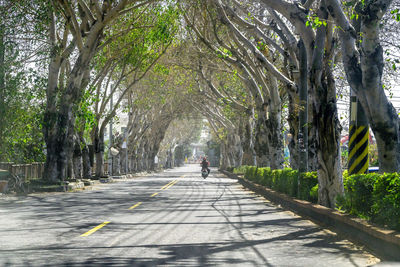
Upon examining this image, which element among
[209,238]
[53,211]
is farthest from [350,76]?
[53,211]

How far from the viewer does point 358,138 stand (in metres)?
14.1

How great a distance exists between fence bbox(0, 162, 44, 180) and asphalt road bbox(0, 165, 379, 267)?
12206 millimetres

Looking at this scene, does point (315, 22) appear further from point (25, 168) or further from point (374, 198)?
point (25, 168)

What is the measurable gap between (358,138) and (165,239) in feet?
21.6

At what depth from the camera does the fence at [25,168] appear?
88.7 ft

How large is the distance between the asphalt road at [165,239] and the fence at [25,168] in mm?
12206

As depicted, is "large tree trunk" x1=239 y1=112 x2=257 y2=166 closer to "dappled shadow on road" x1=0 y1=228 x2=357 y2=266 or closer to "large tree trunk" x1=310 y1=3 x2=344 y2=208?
"large tree trunk" x1=310 y1=3 x2=344 y2=208

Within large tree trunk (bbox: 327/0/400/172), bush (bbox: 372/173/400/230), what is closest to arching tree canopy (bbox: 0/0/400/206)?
large tree trunk (bbox: 327/0/400/172)

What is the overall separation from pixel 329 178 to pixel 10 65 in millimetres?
17002

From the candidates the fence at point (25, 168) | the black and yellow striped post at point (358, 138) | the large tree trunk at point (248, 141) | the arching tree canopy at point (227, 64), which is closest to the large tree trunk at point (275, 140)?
the arching tree canopy at point (227, 64)

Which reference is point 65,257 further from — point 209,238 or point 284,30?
point 284,30

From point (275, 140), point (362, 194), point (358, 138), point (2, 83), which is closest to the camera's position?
point (362, 194)

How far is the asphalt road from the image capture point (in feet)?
25.7

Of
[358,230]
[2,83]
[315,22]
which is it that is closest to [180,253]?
[358,230]
